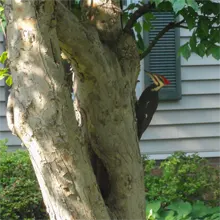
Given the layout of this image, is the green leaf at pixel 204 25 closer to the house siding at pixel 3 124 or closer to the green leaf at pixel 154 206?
the green leaf at pixel 154 206

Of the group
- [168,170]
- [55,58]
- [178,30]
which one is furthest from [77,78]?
[178,30]

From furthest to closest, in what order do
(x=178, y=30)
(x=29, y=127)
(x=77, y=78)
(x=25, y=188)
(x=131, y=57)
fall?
1. (x=178, y=30)
2. (x=25, y=188)
3. (x=131, y=57)
4. (x=77, y=78)
5. (x=29, y=127)

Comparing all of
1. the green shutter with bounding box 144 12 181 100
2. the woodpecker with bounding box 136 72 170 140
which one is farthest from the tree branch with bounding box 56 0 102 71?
the green shutter with bounding box 144 12 181 100

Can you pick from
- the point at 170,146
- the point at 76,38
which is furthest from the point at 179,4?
the point at 170,146

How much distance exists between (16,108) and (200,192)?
15.4 ft

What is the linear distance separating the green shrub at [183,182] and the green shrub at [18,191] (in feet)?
4.48

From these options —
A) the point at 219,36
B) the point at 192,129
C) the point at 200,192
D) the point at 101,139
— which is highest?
the point at 219,36

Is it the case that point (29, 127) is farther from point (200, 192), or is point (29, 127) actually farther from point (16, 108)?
point (200, 192)

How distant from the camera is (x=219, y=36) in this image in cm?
396

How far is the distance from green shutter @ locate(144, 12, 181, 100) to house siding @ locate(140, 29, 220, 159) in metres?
0.13

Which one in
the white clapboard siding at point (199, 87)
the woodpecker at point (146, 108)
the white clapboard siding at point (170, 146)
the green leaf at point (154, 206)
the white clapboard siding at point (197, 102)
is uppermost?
the woodpecker at point (146, 108)

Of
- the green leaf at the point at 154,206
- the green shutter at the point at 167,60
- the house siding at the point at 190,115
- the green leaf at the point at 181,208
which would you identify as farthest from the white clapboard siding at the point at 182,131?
the green leaf at the point at 154,206

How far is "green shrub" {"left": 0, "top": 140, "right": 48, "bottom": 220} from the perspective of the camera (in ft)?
19.5

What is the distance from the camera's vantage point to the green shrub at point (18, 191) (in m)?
5.96
